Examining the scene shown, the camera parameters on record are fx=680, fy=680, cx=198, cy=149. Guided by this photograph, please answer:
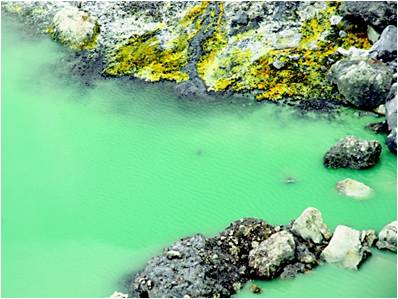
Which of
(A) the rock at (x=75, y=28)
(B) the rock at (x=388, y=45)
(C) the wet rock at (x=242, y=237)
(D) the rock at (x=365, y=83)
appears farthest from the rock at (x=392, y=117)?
(A) the rock at (x=75, y=28)

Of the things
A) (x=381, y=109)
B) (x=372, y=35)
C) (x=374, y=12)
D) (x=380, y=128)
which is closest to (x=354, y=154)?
(x=380, y=128)

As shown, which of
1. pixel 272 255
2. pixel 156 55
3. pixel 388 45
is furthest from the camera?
pixel 156 55

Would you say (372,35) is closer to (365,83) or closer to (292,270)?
(365,83)

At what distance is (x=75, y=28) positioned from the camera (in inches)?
925

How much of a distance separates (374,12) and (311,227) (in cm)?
855

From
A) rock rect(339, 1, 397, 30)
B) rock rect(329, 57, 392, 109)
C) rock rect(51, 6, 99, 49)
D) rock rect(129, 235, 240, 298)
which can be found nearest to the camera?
rock rect(129, 235, 240, 298)

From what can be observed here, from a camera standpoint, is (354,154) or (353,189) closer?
(353,189)

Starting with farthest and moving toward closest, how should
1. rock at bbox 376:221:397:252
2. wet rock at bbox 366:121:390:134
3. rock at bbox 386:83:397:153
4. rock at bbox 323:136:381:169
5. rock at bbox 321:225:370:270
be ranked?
wet rock at bbox 366:121:390:134 < rock at bbox 386:83:397:153 < rock at bbox 323:136:381:169 < rock at bbox 376:221:397:252 < rock at bbox 321:225:370:270

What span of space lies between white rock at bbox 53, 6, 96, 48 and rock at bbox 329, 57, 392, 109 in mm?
8945

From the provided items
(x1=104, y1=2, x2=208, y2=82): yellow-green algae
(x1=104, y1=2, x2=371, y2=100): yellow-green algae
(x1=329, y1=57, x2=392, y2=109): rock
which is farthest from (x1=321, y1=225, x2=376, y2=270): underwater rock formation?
(x1=104, y1=2, x2=208, y2=82): yellow-green algae

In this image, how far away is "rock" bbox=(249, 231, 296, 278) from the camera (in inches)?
564

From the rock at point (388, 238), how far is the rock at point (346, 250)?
40 centimetres

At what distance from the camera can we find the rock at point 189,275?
1395 cm

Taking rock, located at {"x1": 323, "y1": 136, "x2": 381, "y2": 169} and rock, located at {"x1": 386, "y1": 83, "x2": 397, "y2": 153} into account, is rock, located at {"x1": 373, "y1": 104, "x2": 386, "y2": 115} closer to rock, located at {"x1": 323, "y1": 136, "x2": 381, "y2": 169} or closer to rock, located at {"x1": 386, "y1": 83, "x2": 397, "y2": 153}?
rock, located at {"x1": 386, "y1": 83, "x2": 397, "y2": 153}
